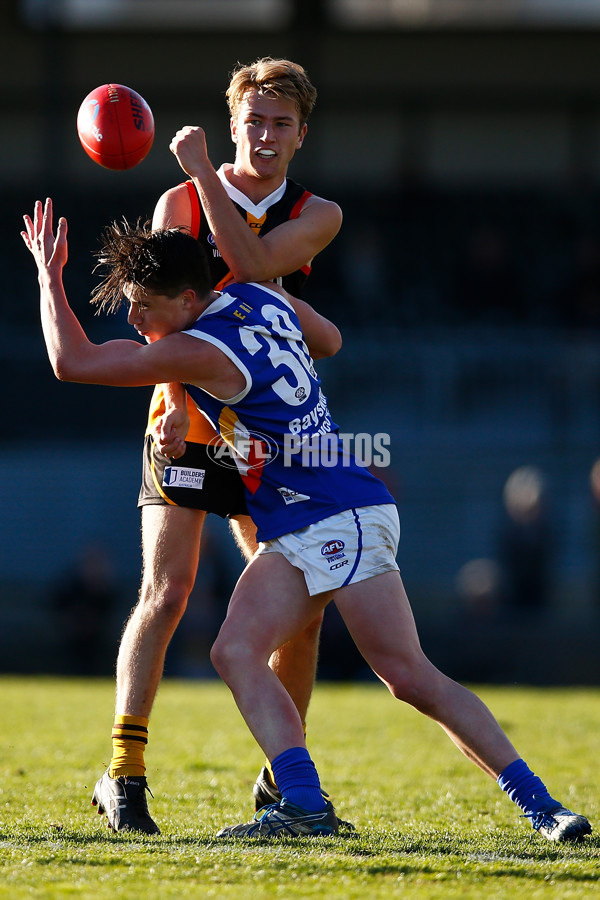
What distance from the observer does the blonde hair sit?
4203 mm

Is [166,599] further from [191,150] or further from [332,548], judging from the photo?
[191,150]

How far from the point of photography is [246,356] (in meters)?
3.80

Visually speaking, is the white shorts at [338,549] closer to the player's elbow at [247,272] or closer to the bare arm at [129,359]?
the bare arm at [129,359]

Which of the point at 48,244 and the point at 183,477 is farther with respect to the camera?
the point at 183,477

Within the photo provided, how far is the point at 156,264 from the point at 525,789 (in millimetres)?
2041

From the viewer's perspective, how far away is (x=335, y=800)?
4789 mm

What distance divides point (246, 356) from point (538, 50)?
1938cm

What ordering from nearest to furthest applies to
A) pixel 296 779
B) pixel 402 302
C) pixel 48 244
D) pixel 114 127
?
1. pixel 296 779
2. pixel 48 244
3. pixel 114 127
4. pixel 402 302

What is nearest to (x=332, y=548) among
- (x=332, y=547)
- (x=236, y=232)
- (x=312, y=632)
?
(x=332, y=547)

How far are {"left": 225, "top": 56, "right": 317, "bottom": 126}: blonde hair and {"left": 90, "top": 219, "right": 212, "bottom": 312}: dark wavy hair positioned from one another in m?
0.65

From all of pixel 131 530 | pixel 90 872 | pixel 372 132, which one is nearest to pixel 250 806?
pixel 90 872

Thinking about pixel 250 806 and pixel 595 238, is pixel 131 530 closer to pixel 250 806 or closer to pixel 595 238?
pixel 595 238

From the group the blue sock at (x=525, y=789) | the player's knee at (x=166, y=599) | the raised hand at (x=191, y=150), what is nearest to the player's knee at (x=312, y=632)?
the player's knee at (x=166, y=599)

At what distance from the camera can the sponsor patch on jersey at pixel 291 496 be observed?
383 cm
